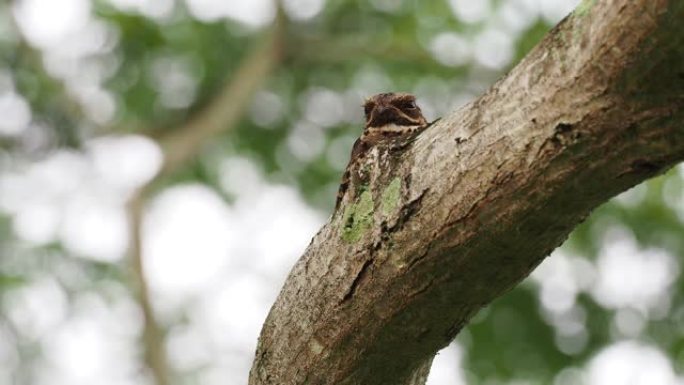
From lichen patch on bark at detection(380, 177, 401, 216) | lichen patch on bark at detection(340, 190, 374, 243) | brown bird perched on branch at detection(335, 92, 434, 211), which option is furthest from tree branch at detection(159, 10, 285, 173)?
lichen patch on bark at detection(380, 177, 401, 216)

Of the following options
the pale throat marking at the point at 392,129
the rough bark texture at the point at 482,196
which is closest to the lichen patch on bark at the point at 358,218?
the rough bark texture at the point at 482,196

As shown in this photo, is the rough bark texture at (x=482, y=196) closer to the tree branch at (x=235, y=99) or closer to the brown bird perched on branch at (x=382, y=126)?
the brown bird perched on branch at (x=382, y=126)

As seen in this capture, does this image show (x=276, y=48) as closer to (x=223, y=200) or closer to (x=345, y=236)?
(x=223, y=200)

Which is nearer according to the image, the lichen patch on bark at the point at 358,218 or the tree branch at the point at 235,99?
the lichen patch on bark at the point at 358,218

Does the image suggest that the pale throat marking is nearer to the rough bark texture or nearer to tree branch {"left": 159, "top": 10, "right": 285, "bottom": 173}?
the rough bark texture

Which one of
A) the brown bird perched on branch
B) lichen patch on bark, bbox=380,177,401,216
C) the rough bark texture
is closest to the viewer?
the rough bark texture

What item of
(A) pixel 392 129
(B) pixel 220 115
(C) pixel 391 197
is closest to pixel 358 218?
(C) pixel 391 197
